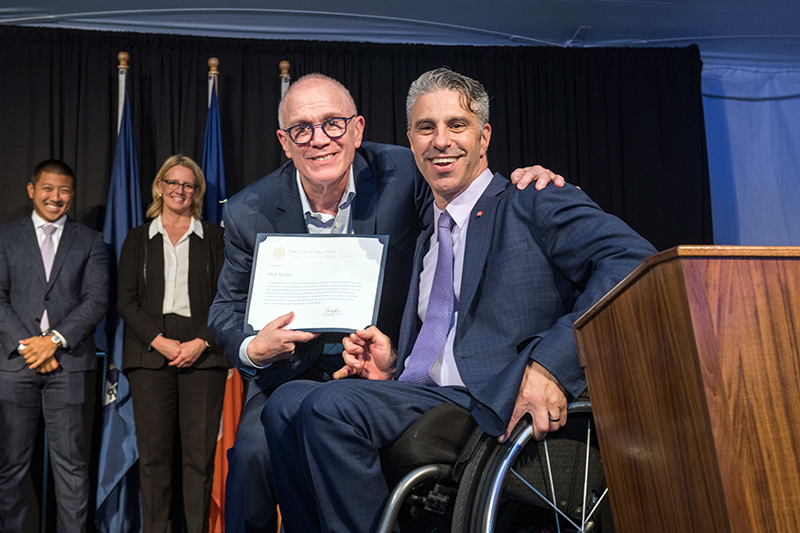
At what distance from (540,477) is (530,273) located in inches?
20.6

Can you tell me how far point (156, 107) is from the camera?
443 centimetres

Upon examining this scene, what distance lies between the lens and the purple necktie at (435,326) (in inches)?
70.7

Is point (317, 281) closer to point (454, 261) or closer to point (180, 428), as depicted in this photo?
point (454, 261)

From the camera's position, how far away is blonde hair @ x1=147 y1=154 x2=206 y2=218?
3.96 m

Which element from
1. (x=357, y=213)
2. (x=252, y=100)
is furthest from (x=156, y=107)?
(x=357, y=213)

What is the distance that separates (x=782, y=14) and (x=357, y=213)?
3.80m

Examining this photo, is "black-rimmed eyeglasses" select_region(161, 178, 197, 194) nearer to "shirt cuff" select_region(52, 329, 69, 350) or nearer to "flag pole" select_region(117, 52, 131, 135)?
"flag pole" select_region(117, 52, 131, 135)

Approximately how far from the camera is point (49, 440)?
3.59 m

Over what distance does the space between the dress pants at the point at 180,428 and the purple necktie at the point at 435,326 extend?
7.20ft

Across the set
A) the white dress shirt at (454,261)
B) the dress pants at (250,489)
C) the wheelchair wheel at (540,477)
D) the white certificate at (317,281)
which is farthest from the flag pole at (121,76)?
the wheelchair wheel at (540,477)

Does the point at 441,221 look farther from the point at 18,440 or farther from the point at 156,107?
the point at 156,107

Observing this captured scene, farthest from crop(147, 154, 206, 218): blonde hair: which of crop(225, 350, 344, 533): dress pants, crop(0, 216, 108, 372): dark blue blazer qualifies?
crop(225, 350, 344, 533): dress pants

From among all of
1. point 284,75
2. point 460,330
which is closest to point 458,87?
point 460,330

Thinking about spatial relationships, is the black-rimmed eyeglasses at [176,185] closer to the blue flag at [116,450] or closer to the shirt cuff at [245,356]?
the blue flag at [116,450]
